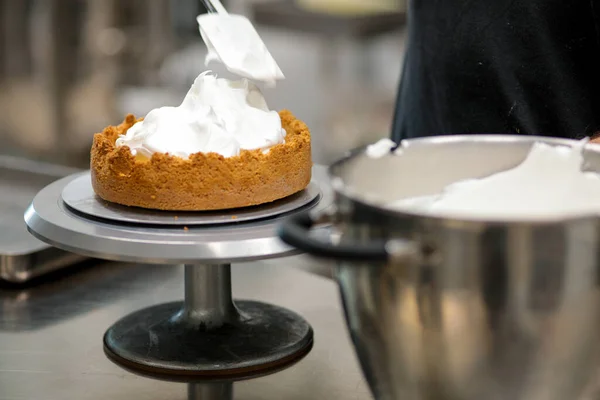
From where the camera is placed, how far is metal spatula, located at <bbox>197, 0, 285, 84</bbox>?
3.14 ft

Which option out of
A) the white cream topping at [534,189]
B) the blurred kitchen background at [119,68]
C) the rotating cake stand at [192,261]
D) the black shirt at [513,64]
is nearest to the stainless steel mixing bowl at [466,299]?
the white cream topping at [534,189]

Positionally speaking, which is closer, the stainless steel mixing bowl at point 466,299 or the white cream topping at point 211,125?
the stainless steel mixing bowl at point 466,299

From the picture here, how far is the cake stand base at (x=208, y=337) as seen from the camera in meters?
0.88

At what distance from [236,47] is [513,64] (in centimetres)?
43

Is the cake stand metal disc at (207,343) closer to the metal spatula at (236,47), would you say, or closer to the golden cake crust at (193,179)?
the golden cake crust at (193,179)

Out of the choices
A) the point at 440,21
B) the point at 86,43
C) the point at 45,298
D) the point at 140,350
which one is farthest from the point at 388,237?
the point at 86,43

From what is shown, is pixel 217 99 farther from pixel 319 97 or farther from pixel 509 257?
pixel 319 97

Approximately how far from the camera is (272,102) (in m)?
4.55

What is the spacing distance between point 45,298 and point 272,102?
3511 millimetres

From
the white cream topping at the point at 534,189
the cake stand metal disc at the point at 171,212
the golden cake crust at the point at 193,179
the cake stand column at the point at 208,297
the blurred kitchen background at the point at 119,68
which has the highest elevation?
the white cream topping at the point at 534,189

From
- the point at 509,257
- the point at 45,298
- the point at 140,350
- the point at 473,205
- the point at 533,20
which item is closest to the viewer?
the point at 509,257

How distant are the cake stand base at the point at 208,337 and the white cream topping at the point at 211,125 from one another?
120 millimetres

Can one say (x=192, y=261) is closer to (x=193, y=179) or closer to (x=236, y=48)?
(x=193, y=179)

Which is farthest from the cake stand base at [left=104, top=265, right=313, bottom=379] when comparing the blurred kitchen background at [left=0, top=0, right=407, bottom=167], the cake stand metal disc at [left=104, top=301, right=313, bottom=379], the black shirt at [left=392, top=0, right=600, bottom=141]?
the blurred kitchen background at [left=0, top=0, right=407, bottom=167]
